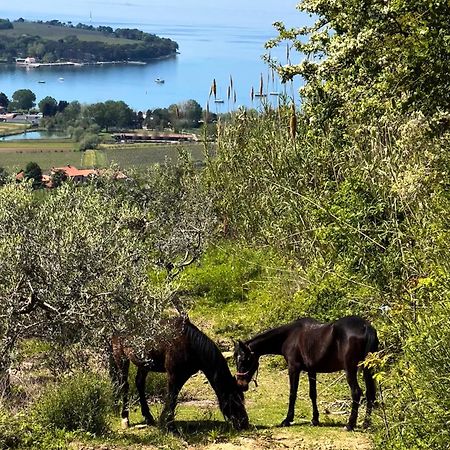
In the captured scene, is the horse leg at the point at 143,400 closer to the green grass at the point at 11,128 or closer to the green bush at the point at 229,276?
the green bush at the point at 229,276

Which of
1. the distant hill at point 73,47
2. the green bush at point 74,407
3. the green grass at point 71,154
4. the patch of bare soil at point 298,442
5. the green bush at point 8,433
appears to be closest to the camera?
the green bush at point 8,433

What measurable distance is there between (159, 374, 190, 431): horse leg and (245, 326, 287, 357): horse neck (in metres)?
0.93

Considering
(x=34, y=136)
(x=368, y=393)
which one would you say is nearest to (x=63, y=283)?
(x=368, y=393)

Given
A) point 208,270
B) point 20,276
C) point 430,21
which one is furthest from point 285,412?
point 208,270

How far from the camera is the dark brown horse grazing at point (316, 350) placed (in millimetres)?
7504

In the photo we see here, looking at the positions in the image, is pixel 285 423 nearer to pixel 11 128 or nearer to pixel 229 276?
pixel 229 276

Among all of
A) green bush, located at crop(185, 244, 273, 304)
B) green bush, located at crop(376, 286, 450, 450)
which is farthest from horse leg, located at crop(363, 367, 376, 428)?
green bush, located at crop(185, 244, 273, 304)

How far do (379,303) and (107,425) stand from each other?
3922 millimetres

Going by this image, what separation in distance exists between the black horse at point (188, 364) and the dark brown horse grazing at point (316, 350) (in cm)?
29

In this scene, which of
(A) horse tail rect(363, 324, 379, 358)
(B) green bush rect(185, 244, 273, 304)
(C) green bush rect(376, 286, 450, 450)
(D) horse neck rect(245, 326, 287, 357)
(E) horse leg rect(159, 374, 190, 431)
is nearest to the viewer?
(C) green bush rect(376, 286, 450, 450)

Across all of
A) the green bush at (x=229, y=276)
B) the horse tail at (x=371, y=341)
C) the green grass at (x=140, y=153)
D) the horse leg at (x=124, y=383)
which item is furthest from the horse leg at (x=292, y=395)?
the green grass at (x=140, y=153)

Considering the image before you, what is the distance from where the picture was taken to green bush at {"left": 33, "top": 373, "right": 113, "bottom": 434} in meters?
7.11

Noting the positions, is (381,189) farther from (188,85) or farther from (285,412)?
(188,85)

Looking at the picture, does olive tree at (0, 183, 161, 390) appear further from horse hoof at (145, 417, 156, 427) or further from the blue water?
the blue water
